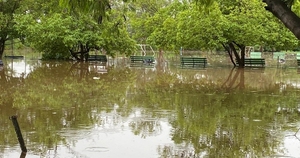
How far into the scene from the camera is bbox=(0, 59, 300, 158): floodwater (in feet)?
25.6

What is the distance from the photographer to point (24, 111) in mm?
11562

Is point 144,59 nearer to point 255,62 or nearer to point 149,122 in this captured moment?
point 255,62

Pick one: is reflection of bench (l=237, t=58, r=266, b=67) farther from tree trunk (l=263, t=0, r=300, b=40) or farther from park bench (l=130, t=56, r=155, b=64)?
tree trunk (l=263, t=0, r=300, b=40)

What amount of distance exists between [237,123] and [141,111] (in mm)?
3203

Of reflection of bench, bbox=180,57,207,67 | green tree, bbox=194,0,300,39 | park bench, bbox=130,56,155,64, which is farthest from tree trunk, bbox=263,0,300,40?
park bench, bbox=130,56,155,64

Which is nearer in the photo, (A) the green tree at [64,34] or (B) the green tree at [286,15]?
(B) the green tree at [286,15]

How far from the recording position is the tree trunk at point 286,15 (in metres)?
4.79

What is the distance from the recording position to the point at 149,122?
10.4m

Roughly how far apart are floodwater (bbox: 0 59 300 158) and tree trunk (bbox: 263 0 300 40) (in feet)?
11.2

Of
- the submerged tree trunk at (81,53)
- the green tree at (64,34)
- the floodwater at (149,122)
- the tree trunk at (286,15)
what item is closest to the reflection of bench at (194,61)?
the green tree at (64,34)

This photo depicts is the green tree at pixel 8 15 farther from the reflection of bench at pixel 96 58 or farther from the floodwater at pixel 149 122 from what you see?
the floodwater at pixel 149 122

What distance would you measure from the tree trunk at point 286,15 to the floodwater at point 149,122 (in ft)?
11.2

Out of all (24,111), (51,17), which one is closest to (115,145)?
(24,111)

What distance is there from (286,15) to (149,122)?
614 centimetres
